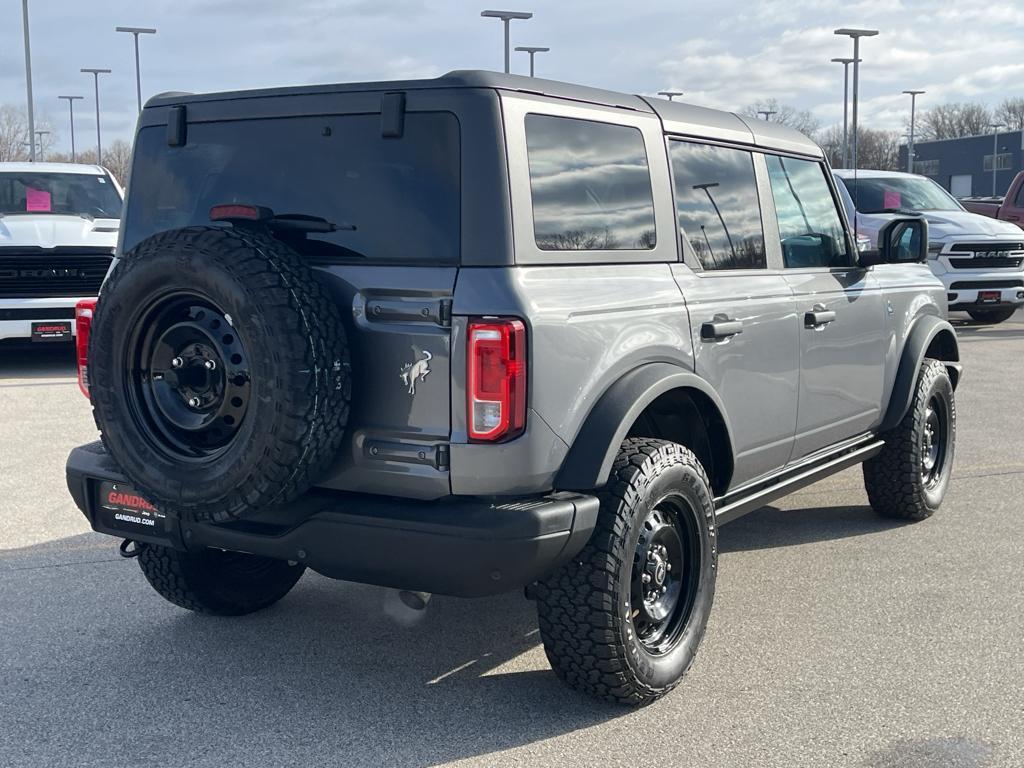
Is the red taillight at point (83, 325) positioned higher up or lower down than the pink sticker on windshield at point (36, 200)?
lower down

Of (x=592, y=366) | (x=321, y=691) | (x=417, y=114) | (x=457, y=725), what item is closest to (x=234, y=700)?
(x=321, y=691)

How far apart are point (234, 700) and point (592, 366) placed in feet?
5.35

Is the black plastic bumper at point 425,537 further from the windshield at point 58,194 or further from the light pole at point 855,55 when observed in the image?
the light pole at point 855,55

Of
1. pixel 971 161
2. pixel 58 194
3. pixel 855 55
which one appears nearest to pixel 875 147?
pixel 971 161

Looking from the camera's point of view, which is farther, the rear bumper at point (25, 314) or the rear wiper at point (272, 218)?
the rear bumper at point (25, 314)

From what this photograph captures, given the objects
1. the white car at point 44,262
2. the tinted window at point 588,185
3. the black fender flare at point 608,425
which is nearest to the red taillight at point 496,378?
the black fender flare at point 608,425

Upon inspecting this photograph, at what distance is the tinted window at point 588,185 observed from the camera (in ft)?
11.7

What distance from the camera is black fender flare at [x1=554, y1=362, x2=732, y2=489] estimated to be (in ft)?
11.4

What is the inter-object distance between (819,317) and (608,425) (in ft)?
5.80

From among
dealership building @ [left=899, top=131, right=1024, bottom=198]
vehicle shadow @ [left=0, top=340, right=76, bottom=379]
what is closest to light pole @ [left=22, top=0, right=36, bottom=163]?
vehicle shadow @ [left=0, top=340, right=76, bottom=379]

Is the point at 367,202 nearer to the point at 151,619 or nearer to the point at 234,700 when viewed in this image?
the point at 234,700

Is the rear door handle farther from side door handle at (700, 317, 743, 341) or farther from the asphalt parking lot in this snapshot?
the asphalt parking lot

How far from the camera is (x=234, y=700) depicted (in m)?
3.85

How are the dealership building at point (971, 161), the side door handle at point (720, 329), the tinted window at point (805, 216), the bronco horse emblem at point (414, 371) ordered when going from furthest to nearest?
the dealership building at point (971, 161), the tinted window at point (805, 216), the side door handle at point (720, 329), the bronco horse emblem at point (414, 371)
